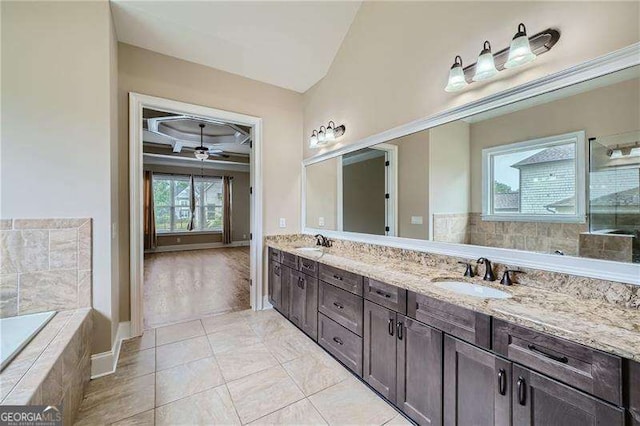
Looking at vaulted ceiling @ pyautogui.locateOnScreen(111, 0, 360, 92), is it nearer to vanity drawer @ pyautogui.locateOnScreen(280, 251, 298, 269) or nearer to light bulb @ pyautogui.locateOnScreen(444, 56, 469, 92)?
light bulb @ pyautogui.locateOnScreen(444, 56, 469, 92)

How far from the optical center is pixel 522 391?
112 centimetres

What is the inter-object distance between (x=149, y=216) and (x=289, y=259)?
6.88 metres

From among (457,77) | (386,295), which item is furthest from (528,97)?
(386,295)

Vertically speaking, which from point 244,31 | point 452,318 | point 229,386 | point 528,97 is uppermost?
point 244,31

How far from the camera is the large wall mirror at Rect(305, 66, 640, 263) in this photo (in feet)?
4.25

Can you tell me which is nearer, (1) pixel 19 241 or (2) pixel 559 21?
(2) pixel 559 21

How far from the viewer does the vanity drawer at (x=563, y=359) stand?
919mm

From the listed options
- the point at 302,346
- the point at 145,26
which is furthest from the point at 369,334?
the point at 145,26

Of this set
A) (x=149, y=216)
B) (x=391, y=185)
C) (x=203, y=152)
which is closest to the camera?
(x=391, y=185)

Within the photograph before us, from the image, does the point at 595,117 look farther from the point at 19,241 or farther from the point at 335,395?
the point at 19,241

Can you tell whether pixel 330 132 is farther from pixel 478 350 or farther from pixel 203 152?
pixel 203 152

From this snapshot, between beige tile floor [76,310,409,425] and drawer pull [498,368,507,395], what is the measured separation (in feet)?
2.41

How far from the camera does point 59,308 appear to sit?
1971mm

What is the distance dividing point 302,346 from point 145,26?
3258mm
